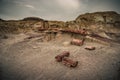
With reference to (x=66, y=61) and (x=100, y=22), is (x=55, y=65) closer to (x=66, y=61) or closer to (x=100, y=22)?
(x=66, y=61)

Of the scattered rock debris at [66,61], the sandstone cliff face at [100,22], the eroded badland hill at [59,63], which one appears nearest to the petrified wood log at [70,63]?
the scattered rock debris at [66,61]

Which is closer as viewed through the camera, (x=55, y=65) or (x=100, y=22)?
(x=55, y=65)

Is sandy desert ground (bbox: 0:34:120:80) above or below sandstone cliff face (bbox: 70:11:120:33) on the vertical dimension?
below

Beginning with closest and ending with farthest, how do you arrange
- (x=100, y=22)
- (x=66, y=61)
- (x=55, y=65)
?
(x=66, y=61) → (x=55, y=65) → (x=100, y=22)

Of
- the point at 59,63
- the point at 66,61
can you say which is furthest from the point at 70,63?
the point at 59,63

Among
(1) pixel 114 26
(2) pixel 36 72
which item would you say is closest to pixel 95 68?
(2) pixel 36 72

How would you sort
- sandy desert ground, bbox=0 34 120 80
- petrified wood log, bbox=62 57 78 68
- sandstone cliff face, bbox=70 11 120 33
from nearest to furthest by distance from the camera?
sandy desert ground, bbox=0 34 120 80, petrified wood log, bbox=62 57 78 68, sandstone cliff face, bbox=70 11 120 33

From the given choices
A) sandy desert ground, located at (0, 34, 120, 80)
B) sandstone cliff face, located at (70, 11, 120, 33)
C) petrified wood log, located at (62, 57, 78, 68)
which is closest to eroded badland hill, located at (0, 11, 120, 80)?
sandy desert ground, located at (0, 34, 120, 80)

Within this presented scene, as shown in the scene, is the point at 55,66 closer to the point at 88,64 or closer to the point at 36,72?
the point at 36,72

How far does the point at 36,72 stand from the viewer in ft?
15.8

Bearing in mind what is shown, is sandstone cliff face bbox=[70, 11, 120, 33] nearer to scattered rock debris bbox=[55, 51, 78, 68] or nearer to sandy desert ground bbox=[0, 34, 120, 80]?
Answer: sandy desert ground bbox=[0, 34, 120, 80]

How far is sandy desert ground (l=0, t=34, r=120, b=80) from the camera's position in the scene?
4.48 meters

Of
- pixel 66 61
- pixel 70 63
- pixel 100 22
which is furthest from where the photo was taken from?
pixel 100 22

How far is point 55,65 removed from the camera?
202 inches
